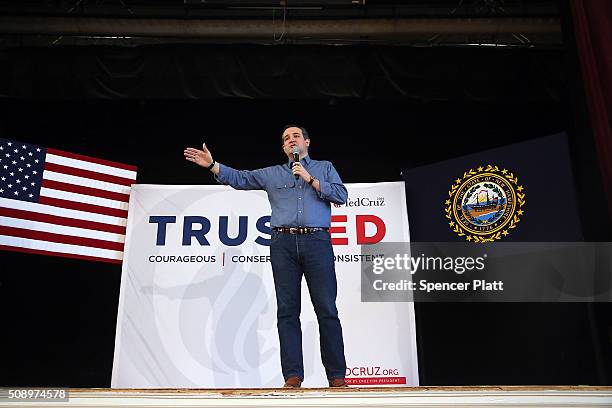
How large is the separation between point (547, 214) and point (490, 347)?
1.17 meters

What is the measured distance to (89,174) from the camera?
4.87m

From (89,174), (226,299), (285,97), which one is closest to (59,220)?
(89,174)

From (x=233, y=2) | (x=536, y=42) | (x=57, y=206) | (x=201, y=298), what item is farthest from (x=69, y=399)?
(x=536, y=42)

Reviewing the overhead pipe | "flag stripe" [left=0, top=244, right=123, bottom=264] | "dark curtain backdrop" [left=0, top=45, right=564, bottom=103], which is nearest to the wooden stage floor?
"flag stripe" [left=0, top=244, right=123, bottom=264]

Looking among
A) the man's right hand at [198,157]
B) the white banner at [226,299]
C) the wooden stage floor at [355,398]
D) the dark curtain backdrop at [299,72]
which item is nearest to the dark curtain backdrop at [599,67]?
the wooden stage floor at [355,398]

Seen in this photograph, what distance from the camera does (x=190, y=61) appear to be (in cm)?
489

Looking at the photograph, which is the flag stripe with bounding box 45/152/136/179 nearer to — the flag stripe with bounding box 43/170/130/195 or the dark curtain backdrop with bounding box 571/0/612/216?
the flag stripe with bounding box 43/170/130/195

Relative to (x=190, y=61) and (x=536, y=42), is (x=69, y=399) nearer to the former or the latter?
(x=190, y=61)

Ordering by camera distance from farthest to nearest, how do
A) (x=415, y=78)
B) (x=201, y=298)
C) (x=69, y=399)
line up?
1. (x=415, y=78)
2. (x=201, y=298)
3. (x=69, y=399)

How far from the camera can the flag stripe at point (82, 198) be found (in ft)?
15.3

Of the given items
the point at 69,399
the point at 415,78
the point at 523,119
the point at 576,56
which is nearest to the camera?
the point at 69,399

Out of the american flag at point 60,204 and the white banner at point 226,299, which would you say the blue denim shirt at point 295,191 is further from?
the american flag at point 60,204

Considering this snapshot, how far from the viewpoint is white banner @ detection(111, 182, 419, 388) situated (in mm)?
4371

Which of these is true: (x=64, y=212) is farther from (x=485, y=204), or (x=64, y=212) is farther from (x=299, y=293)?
(x=485, y=204)
